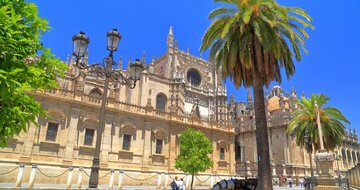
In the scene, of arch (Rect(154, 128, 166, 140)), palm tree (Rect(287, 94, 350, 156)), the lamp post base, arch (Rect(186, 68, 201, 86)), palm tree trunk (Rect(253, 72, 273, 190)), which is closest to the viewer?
the lamp post base

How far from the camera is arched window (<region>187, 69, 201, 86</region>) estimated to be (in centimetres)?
5424

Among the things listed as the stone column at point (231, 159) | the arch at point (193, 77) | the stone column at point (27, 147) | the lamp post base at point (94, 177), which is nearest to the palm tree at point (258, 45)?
the lamp post base at point (94, 177)

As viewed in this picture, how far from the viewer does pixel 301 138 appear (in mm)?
31766

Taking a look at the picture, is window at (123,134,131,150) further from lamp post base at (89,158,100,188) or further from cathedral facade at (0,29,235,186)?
lamp post base at (89,158,100,188)

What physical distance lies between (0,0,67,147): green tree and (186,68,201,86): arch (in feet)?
153

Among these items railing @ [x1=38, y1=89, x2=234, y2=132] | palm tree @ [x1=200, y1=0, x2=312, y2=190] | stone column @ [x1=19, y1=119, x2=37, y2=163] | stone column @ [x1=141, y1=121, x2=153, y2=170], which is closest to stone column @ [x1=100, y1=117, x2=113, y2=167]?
railing @ [x1=38, y1=89, x2=234, y2=132]

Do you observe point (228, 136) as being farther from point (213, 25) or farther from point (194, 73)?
point (194, 73)

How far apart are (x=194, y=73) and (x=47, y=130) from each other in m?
37.7

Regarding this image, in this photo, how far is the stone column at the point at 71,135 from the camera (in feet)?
70.0

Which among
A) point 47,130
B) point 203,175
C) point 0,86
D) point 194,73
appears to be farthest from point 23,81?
point 194,73

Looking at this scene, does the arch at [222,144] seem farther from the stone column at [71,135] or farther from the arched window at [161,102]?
the stone column at [71,135]

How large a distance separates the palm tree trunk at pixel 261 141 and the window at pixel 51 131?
1633cm

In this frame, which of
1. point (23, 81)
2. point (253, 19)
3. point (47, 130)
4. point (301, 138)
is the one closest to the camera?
point (23, 81)

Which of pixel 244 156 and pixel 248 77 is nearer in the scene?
pixel 248 77
